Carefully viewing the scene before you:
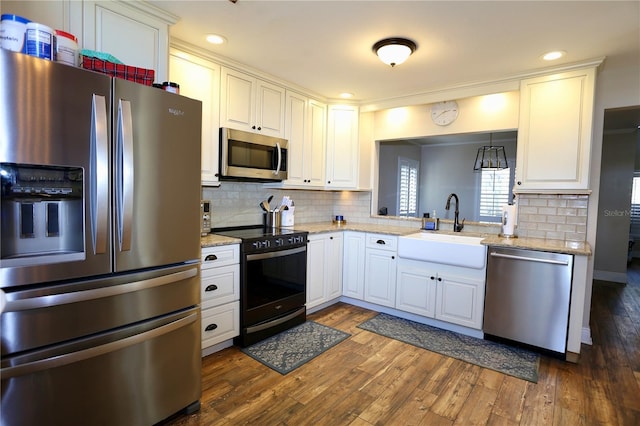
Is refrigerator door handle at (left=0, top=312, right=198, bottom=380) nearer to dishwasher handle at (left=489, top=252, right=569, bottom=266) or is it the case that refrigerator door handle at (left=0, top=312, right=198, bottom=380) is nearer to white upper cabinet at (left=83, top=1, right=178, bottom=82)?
white upper cabinet at (left=83, top=1, right=178, bottom=82)

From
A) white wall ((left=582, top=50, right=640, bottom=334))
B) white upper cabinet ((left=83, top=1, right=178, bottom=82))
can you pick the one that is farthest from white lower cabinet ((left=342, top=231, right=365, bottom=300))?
white upper cabinet ((left=83, top=1, right=178, bottom=82))

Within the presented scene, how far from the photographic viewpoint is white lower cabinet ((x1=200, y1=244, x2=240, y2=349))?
2.50 meters

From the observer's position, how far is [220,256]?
257 cm

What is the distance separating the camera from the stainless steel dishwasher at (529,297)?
2.66 m

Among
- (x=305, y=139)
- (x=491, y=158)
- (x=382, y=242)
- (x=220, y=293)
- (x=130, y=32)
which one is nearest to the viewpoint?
(x=130, y=32)

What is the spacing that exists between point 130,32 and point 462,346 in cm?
347

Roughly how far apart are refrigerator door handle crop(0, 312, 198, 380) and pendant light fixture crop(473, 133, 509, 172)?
152 inches

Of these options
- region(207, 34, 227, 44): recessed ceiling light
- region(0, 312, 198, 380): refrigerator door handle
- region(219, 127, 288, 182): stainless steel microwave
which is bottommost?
region(0, 312, 198, 380): refrigerator door handle

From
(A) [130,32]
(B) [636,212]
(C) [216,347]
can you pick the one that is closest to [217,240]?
(C) [216,347]

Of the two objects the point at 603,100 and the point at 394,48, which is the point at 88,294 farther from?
the point at 603,100

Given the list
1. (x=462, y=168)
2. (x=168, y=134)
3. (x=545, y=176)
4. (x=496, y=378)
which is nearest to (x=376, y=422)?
(x=496, y=378)

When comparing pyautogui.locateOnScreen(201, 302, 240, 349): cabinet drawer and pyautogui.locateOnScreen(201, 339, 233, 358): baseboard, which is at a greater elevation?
pyautogui.locateOnScreen(201, 302, 240, 349): cabinet drawer

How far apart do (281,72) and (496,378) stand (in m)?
3.21

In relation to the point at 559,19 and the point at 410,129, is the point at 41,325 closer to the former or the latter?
the point at 559,19
